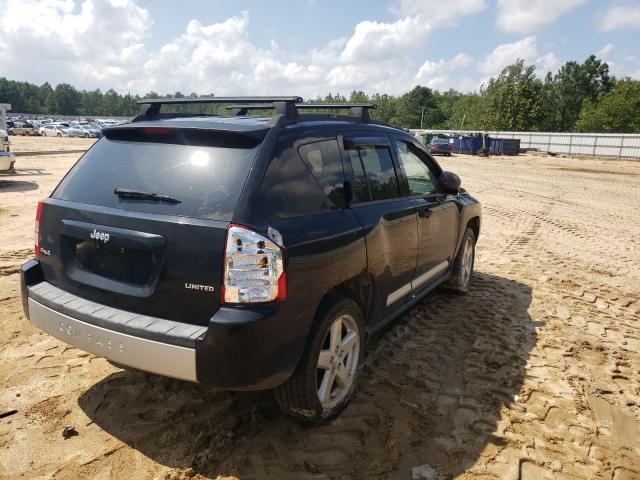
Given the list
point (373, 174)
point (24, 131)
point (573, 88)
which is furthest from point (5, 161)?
point (573, 88)

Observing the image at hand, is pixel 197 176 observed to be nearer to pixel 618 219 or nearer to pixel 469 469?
pixel 469 469

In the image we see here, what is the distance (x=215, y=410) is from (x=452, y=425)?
1.51 metres

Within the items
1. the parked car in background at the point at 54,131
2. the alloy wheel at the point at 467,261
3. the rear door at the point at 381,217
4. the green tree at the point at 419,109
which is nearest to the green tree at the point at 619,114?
the green tree at the point at 419,109

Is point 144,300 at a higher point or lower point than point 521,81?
lower

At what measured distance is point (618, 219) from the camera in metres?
11.8

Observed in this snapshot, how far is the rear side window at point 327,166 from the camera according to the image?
3.02 metres

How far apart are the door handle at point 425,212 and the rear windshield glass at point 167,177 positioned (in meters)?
1.90

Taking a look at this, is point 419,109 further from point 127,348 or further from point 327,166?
point 127,348

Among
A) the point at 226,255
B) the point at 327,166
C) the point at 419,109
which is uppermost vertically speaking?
the point at 419,109

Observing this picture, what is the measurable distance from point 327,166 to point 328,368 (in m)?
1.26

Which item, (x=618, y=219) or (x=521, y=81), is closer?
(x=618, y=219)

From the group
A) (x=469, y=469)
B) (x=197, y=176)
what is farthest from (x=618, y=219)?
(x=197, y=176)

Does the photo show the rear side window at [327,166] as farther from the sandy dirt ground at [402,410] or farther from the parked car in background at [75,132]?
the parked car in background at [75,132]

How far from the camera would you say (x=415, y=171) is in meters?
4.48
